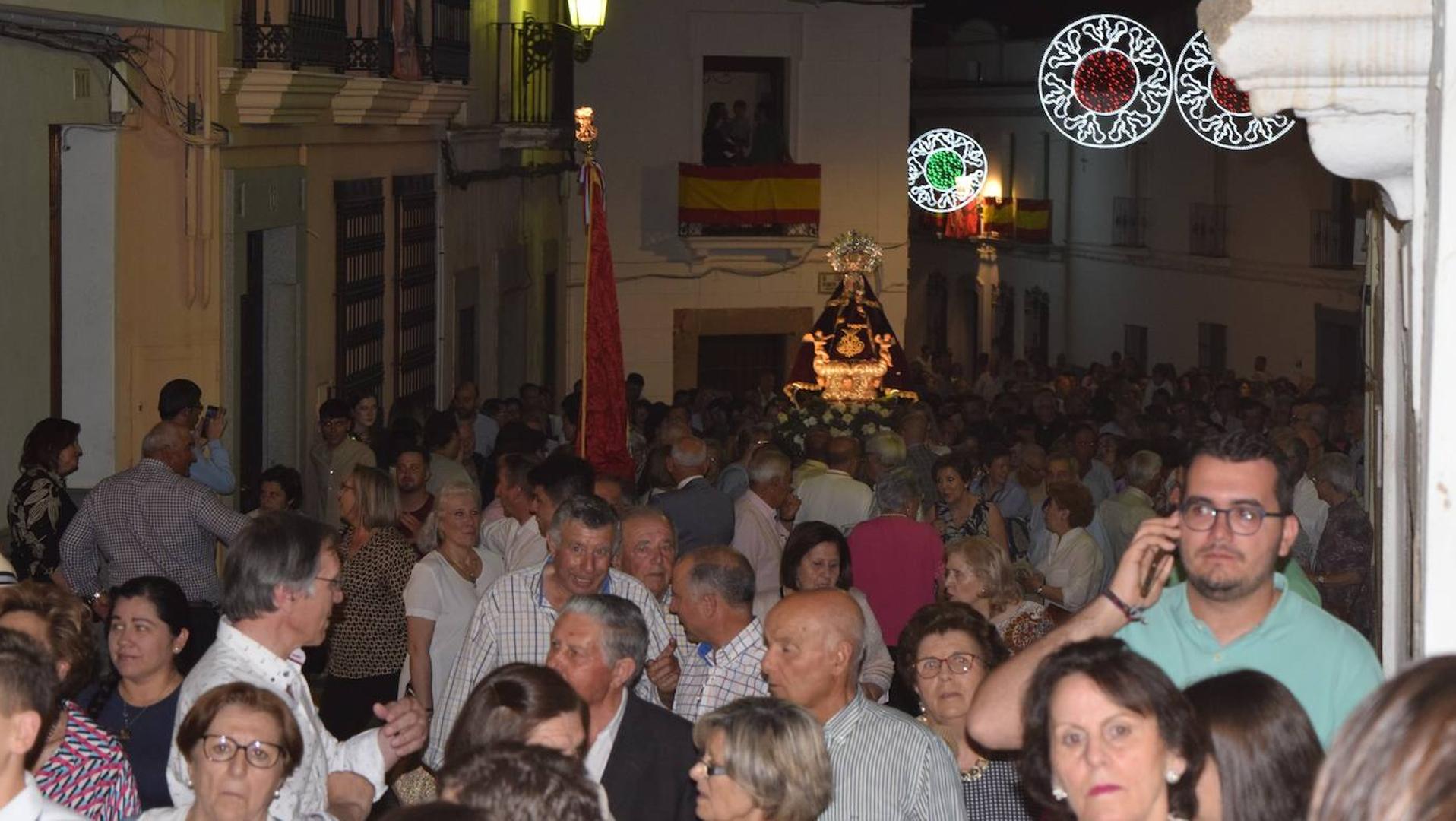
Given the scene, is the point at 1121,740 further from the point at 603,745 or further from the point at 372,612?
the point at 372,612

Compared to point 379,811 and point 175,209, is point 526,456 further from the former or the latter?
point 175,209

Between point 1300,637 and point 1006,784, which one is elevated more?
point 1300,637

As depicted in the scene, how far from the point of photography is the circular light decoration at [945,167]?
29547mm

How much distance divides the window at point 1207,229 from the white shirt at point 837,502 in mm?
22357

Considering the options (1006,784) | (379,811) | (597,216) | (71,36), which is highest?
(71,36)

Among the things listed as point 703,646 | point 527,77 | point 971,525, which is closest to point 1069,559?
point 971,525

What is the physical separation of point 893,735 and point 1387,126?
2000 mm

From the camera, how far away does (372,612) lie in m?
8.28

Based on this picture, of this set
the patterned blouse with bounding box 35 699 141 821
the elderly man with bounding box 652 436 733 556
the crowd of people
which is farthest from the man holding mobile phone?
the patterned blouse with bounding box 35 699 141 821

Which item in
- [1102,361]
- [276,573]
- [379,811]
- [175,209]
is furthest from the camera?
[1102,361]

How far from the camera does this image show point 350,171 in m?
14.7

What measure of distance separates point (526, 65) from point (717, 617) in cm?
1406

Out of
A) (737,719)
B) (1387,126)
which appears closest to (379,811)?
(737,719)

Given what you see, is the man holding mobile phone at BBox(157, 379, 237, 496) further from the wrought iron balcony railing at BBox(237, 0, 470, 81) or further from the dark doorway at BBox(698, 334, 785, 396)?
the dark doorway at BBox(698, 334, 785, 396)
